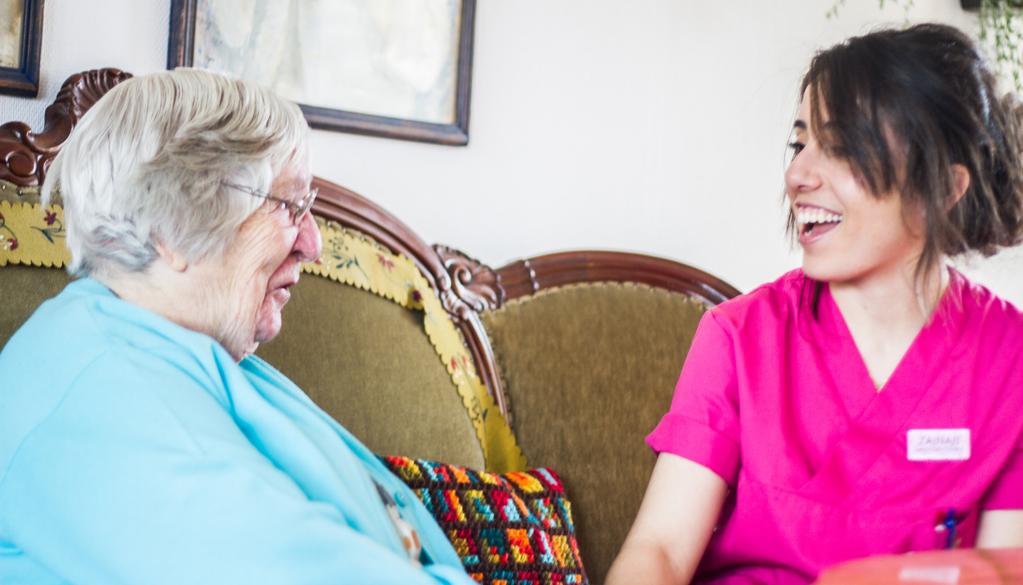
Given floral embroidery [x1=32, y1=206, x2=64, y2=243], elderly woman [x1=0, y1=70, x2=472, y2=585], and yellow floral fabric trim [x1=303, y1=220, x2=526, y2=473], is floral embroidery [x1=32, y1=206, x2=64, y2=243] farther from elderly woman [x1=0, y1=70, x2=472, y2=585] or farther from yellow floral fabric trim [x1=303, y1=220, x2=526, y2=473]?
yellow floral fabric trim [x1=303, y1=220, x2=526, y2=473]

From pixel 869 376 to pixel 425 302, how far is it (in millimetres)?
743

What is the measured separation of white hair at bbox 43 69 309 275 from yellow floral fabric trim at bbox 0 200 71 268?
30cm

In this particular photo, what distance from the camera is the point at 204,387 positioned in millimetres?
1127

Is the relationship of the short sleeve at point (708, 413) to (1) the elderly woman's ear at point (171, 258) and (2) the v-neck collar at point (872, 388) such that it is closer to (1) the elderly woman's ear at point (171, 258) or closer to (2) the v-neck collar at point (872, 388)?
(2) the v-neck collar at point (872, 388)

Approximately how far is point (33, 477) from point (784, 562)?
3.16 feet

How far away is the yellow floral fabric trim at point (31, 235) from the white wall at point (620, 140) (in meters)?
0.61

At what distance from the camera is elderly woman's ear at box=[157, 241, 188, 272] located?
120 centimetres

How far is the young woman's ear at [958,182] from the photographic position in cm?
156

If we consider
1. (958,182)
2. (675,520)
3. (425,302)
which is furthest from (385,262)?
(958,182)

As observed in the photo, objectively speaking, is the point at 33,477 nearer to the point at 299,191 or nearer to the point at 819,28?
the point at 299,191

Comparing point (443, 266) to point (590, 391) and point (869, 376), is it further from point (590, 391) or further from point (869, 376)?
point (869, 376)

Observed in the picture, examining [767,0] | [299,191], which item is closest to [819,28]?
[767,0]

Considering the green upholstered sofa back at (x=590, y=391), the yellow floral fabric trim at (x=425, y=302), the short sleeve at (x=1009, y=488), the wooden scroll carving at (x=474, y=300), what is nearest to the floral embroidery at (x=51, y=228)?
the yellow floral fabric trim at (x=425, y=302)

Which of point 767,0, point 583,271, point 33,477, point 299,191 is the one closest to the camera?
point 33,477
